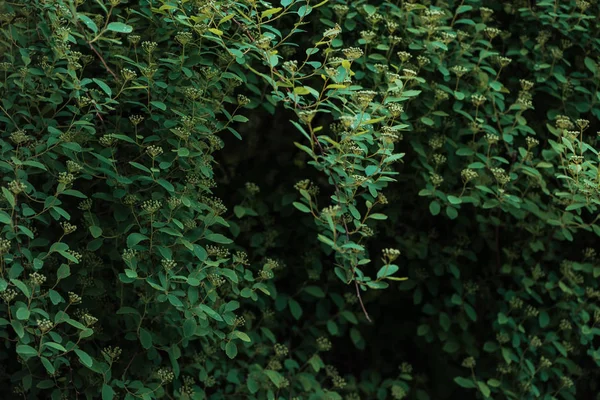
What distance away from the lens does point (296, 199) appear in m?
3.53

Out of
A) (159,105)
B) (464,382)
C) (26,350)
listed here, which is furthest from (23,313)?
(464,382)

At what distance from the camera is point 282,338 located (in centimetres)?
365

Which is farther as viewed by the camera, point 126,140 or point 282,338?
point 282,338

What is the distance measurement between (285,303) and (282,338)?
0.23m

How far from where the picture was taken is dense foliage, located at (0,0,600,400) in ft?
8.79

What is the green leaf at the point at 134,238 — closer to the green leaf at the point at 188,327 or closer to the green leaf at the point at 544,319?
the green leaf at the point at 188,327

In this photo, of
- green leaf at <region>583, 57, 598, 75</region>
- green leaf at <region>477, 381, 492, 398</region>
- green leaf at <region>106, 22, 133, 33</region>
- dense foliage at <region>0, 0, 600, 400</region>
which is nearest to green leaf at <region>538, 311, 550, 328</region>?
dense foliage at <region>0, 0, 600, 400</region>

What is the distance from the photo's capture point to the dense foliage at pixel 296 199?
268 cm

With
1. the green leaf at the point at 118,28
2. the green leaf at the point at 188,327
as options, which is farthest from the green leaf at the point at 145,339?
the green leaf at the point at 118,28

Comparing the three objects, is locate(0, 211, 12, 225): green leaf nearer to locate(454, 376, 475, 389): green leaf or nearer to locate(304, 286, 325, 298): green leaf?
locate(304, 286, 325, 298): green leaf

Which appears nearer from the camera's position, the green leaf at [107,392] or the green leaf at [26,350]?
the green leaf at [26,350]

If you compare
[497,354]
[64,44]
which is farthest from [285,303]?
[64,44]

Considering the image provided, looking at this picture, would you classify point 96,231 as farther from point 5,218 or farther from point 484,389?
point 484,389

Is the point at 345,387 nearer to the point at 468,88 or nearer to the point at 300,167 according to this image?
the point at 300,167
